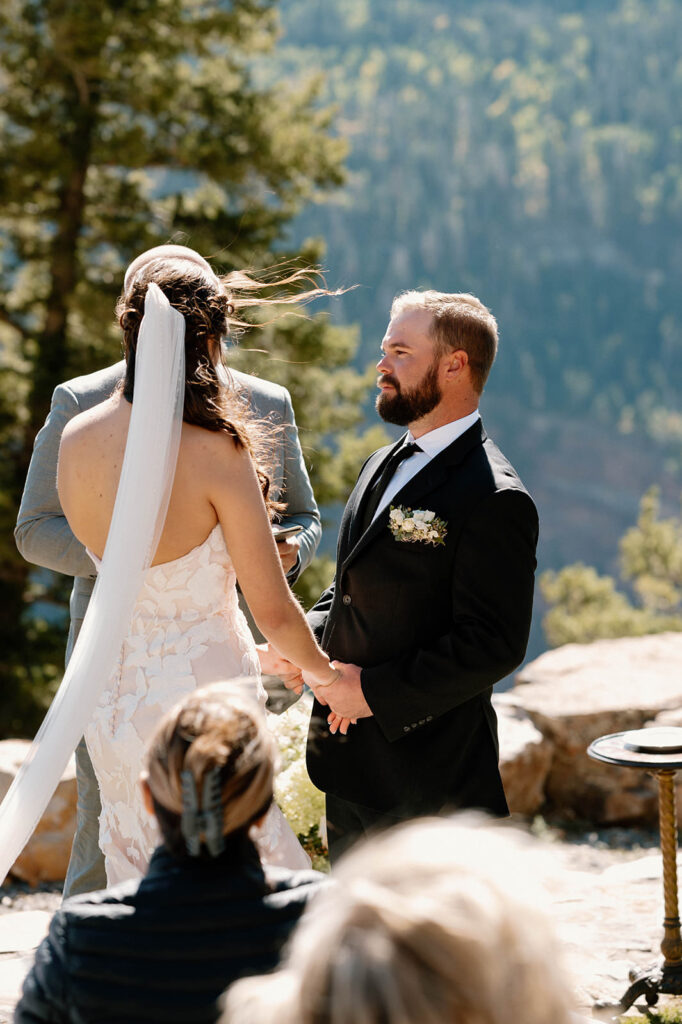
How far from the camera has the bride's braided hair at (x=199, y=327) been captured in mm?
2312

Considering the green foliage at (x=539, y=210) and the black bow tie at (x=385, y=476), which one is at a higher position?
the green foliage at (x=539, y=210)

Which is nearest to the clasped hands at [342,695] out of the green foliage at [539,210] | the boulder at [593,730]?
the boulder at [593,730]

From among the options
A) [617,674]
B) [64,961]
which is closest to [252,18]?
[617,674]

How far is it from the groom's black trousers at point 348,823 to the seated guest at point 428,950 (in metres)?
1.53

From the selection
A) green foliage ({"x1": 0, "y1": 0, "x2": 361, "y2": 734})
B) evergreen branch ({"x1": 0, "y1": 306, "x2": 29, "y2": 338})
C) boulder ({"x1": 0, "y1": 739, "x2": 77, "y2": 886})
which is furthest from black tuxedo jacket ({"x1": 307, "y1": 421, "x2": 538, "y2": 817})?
evergreen branch ({"x1": 0, "y1": 306, "x2": 29, "y2": 338})

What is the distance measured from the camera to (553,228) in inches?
4235

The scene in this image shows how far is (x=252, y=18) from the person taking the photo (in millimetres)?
12273

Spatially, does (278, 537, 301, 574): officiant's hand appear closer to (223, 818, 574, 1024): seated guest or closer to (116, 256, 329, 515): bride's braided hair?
(116, 256, 329, 515): bride's braided hair

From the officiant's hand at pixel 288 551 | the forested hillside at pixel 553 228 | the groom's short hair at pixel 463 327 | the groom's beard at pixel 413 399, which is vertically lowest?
the officiant's hand at pixel 288 551

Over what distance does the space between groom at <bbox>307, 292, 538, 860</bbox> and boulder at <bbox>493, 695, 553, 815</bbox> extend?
11.7ft

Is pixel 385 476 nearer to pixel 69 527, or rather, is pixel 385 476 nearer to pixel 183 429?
pixel 183 429

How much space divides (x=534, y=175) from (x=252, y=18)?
10078 cm

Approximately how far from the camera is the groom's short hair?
271 cm

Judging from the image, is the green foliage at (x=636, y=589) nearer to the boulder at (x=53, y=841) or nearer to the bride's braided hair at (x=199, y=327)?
the boulder at (x=53, y=841)
